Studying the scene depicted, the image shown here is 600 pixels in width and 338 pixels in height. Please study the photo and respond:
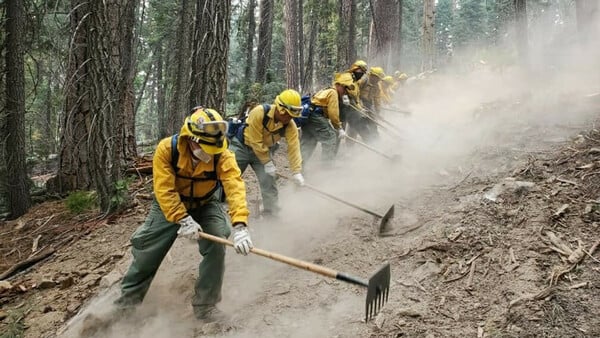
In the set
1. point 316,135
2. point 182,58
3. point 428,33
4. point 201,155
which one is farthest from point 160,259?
point 428,33

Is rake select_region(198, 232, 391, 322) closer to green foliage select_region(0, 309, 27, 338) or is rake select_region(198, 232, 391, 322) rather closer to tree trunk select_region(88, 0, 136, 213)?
green foliage select_region(0, 309, 27, 338)

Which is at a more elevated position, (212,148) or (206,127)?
(206,127)

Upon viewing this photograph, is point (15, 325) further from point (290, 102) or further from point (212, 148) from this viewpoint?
point (290, 102)

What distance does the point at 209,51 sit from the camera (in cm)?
693

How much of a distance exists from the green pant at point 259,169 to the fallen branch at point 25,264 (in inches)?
113

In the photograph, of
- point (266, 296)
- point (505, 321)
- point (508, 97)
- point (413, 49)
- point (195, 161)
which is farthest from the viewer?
point (413, 49)

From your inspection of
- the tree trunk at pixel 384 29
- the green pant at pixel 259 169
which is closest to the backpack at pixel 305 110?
the green pant at pixel 259 169

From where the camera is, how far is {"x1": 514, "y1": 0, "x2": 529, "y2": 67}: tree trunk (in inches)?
503

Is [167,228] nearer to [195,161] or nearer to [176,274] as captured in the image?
[195,161]

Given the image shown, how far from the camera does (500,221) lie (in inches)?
192

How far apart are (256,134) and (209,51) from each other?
1716 millimetres

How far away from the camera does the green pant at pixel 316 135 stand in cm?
852

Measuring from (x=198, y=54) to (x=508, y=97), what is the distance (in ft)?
28.6

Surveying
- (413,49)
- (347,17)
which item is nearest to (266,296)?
(347,17)
